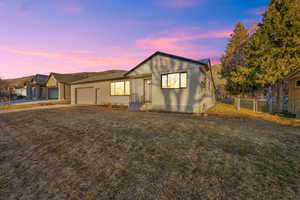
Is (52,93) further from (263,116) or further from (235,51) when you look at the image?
(235,51)

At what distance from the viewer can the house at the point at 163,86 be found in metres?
10.1

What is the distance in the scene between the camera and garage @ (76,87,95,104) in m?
17.7

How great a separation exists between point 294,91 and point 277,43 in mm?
5332

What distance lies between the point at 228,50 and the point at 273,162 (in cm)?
3599

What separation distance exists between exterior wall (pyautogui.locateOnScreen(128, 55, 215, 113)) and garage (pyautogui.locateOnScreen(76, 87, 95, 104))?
8252 mm

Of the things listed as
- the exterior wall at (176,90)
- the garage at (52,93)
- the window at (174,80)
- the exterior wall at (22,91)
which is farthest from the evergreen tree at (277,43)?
the exterior wall at (22,91)

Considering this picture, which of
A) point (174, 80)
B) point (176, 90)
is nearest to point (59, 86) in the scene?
point (174, 80)

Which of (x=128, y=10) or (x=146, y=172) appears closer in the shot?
(x=146, y=172)

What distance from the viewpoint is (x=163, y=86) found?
11.5 metres

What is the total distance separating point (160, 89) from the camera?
1162 cm

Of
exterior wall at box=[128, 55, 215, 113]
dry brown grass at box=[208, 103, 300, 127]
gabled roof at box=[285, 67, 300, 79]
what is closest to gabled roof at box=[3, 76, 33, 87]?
exterior wall at box=[128, 55, 215, 113]

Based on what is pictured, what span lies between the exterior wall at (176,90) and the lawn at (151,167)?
5.51 metres

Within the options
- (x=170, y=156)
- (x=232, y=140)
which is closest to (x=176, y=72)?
(x=232, y=140)

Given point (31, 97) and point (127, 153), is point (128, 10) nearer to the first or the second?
point (127, 153)
